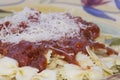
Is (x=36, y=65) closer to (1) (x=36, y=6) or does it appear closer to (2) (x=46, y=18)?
(2) (x=46, y=18)

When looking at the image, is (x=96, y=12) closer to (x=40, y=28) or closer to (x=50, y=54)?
(x=40, y=28)

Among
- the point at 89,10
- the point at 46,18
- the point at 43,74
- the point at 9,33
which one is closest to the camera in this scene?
the point at 43,74

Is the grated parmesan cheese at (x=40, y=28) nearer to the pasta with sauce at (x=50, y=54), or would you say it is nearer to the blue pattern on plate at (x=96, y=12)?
the pasta with sauce at (x=50, y=54)

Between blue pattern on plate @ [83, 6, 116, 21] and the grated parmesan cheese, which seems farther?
blue pattern on plate @ [83, 6, 116, 21]

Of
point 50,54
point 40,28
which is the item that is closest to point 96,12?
point 40,28

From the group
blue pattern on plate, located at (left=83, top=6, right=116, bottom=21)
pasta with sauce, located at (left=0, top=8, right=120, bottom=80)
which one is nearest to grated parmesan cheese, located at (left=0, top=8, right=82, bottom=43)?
pasta with sauce, located at (left=0, top=8, right=120, bottom=80)

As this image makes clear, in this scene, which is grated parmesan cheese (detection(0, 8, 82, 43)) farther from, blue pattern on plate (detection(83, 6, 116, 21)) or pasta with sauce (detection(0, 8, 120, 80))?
blue pattern on plate (detection(83, 6, 116, 21))

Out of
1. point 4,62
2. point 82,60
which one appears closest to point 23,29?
point 4,62

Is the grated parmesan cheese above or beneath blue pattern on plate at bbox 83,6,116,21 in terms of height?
above

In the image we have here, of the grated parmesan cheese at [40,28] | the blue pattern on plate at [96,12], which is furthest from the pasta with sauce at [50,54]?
the blue pattern on plate at [96,12]
